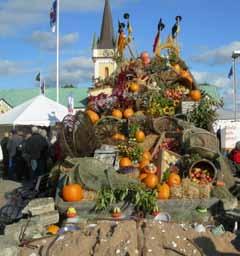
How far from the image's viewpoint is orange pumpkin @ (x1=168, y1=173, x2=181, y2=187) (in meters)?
10.9

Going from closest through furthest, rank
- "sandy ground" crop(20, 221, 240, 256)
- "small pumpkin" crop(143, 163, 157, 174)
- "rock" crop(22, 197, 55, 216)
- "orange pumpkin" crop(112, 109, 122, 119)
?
"sandy ground" crop(20, 221, 240, 256) → "rock" crop(22, 197, 55, 216) → "small pumpkin" crop(143, 163, 157, 174) → "orange pumpkin" crop(112, 109, 122, 119)

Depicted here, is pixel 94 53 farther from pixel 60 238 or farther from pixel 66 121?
pixel 60 238

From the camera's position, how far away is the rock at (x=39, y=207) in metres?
9.53

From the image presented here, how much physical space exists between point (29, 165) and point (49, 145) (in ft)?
3.14

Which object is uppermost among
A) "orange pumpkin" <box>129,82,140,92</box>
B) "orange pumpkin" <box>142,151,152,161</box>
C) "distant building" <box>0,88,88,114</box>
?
"distant building" <box>0,88,88,114</box>

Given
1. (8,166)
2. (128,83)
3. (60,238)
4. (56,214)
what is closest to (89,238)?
(60,238)

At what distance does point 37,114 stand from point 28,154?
3693mm

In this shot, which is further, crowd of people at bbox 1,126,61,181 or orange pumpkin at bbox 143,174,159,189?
crowd of people at bbox 1,126,61,181

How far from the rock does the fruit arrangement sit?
3.04m

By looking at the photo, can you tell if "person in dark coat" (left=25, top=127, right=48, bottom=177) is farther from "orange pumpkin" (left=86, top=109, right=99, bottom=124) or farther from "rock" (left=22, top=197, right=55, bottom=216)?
"rock" (left=22, top=197, right=55, bottom=216)

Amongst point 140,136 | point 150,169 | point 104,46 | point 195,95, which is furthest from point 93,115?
point 104,46

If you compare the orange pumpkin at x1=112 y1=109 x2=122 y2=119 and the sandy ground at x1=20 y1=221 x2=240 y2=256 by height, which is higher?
the orange pumpkin at x1=112 y1=109 x2=122 y2=119

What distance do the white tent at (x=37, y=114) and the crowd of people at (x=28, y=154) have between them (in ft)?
2.90

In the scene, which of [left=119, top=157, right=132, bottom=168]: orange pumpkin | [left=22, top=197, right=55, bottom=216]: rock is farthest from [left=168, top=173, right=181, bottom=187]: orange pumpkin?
[left=22, top=197, right=55, bottom=216]: rock
